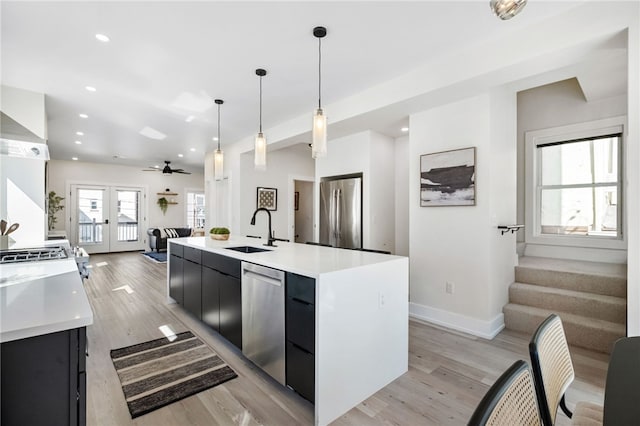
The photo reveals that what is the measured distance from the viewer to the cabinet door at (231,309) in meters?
2.50

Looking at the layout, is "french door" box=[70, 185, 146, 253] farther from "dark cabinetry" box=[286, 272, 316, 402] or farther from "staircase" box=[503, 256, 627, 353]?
"staircase" box=[503, 256, 627, 353]

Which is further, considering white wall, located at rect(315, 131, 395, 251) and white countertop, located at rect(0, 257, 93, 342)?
white wall, located at rect(315, 131, 395, 251)

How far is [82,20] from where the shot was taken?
2285 millimetres

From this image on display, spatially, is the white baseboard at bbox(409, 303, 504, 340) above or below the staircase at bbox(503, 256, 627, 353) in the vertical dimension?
below

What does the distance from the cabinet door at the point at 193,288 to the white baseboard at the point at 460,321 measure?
8.15 ft

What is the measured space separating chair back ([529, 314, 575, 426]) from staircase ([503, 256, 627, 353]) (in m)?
2.15

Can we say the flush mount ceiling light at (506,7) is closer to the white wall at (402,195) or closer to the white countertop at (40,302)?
the white countertop at (40,302)

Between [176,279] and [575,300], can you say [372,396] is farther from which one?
[176,279]

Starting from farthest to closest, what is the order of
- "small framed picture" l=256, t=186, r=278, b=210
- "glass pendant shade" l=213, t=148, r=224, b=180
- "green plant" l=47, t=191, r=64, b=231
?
"green plant" l=47, t=191, r=64, b=231 → "small framed picture" l=256, t=186, r=278, b=210 → "glass pendant shade" l=213, t=148, r=224, b=180

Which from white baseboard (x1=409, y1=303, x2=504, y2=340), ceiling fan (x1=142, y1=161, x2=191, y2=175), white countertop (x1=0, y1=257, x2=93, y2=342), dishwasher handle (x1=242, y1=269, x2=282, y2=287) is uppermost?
ceiling fan (x1=142, y1=161, x2=191, y2=175)

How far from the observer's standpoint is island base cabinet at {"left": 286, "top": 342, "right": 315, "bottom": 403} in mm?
1803

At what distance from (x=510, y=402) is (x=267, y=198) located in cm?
594

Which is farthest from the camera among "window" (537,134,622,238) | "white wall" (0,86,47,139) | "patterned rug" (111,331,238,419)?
"window" (537,134,622,238)

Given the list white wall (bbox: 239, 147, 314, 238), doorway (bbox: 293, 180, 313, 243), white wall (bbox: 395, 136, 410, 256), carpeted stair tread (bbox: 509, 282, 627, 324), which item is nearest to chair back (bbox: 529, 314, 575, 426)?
carpeted stair tread (bbox: 509, 282, 627, 324)
